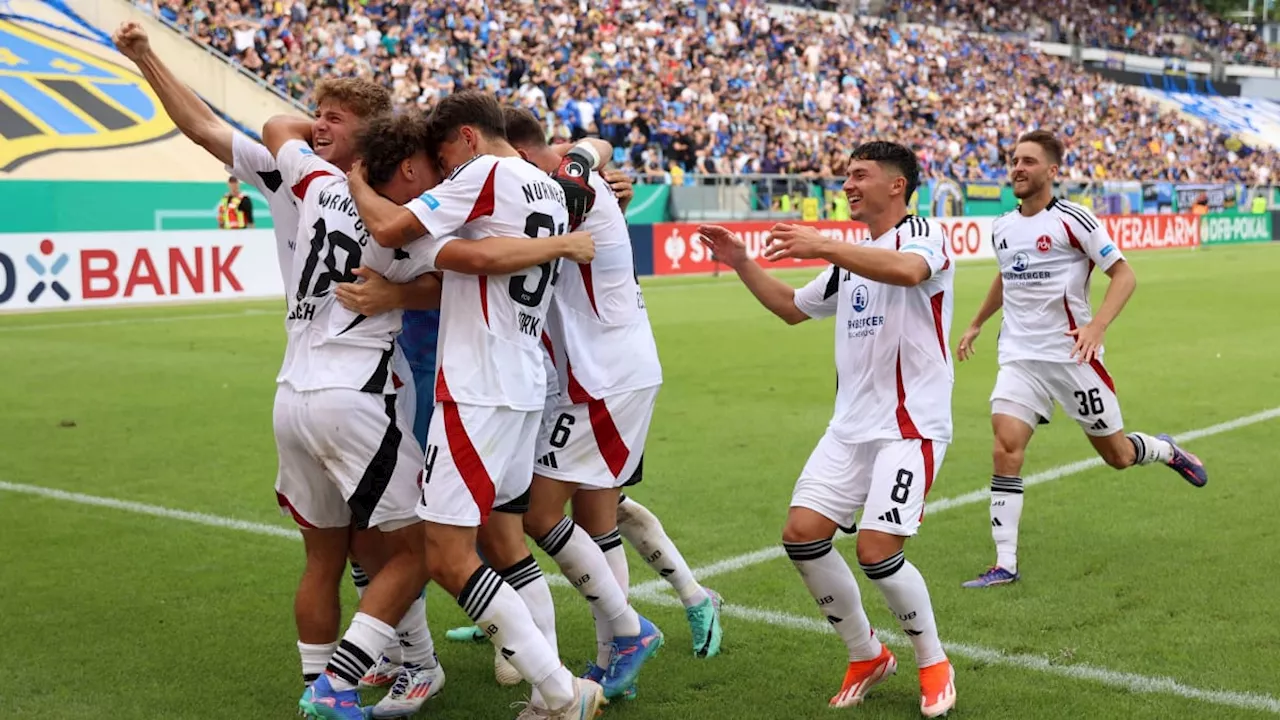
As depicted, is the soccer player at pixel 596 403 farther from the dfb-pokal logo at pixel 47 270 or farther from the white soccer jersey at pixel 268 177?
the dfb-pokal logo at pixel 47 270

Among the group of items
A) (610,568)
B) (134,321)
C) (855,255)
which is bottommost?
(134,321)

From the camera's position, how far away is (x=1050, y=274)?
6918 mm

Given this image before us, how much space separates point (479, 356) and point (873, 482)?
1450 millimetres

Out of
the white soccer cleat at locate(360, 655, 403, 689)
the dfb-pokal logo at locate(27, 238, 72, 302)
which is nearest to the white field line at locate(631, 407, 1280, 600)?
the white soccer cleat at locate(360, 655, 403, 689)

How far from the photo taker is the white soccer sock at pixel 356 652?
13.6 feet

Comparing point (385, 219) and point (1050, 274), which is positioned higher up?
point (385, 219)

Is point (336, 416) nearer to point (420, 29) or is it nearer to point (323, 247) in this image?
point (323, 247)

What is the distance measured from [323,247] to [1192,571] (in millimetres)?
4315

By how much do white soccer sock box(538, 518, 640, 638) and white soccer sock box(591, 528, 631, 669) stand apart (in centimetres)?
8

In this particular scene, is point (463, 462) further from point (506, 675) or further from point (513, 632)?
point (506, 675)

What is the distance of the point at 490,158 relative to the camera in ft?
13.4

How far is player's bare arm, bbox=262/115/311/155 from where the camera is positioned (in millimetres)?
4449

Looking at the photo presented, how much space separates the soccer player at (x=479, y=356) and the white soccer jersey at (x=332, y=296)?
18 cm

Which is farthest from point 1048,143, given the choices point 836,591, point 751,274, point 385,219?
point 385,219
